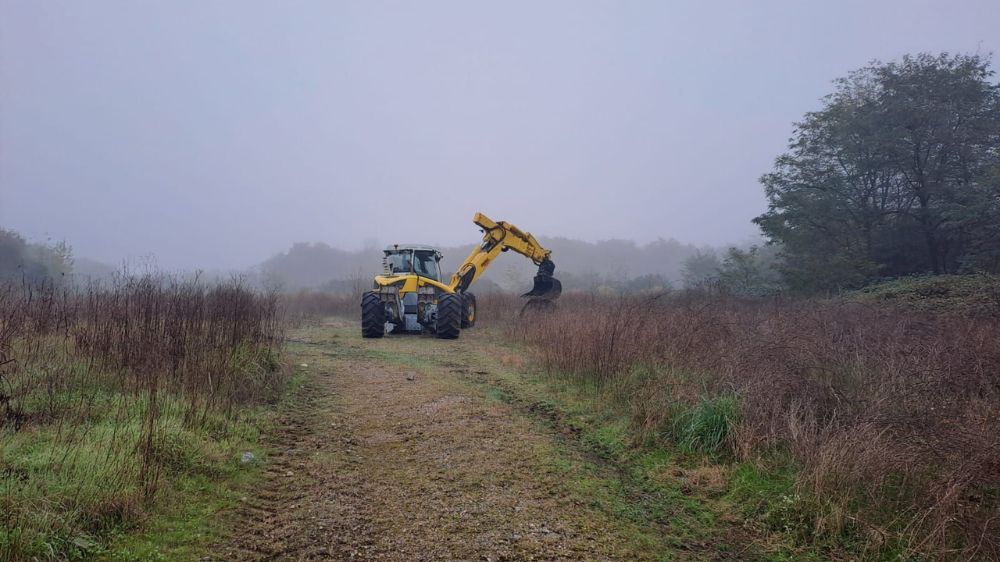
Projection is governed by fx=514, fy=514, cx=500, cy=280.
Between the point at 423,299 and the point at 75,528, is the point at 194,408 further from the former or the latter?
the point at 423,299

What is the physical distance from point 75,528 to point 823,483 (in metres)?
4.73

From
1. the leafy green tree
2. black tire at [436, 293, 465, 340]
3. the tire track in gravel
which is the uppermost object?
the leafy green tree

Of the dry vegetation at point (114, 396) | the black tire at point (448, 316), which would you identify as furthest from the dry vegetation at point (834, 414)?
the black tire at point (448, 316)

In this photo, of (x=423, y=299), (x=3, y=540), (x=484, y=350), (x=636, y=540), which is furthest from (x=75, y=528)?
(x=423, y=299)

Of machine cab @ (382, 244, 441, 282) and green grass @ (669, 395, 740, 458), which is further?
machine cab @ (382, 244, 441, 282)

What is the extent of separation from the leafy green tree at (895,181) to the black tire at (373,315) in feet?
45.6

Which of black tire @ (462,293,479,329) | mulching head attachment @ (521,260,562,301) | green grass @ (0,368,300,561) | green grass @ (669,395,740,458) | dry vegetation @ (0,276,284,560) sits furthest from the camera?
mulching head attachment @ (521,260,562,301)

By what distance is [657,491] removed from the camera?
427cm

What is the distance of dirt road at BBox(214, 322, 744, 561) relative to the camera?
3242mm

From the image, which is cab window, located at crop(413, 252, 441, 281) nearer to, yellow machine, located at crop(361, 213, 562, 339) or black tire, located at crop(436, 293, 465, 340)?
yellow machine, located at crop(361, 213, 562, 339)

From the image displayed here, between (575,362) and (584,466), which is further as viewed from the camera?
(575,362)

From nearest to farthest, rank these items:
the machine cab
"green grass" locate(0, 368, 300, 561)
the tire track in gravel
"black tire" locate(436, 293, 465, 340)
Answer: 1. "green grass" locate(0, 368, 300, 561)
2. the tire track in gravel
3. "black tire" locate(436, 293, 465, 340)
4. the machine cab

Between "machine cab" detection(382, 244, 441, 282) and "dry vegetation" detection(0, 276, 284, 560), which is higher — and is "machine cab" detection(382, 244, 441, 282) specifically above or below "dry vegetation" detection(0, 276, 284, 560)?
above

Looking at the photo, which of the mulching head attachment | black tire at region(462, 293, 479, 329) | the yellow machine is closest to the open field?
the yellow machine
